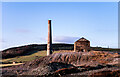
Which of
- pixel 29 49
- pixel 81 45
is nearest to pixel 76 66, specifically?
pixel 81 45

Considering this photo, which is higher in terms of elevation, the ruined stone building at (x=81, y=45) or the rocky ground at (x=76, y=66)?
the ruined stone building at (x=81, y=45)

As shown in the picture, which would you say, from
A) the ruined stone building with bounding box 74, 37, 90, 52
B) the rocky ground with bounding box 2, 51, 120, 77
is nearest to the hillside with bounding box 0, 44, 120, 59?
the ruined stone building with bounding box 74, 37, 90, 52

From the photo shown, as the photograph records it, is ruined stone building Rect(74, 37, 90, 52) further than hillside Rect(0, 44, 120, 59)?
No

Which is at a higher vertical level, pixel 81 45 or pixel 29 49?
pixel 81 45

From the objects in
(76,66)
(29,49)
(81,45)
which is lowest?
(76,66)

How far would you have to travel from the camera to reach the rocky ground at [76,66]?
18191mm

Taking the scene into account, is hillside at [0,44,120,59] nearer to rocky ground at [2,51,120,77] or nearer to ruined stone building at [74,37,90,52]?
ruined stone building at [74,37,90,52]

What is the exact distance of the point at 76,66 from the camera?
21453 mm

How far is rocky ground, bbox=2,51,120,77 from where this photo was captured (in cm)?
1819

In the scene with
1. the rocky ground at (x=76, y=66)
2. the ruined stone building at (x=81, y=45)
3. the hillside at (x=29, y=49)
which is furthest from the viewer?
the hillside at (x=29, y=49)

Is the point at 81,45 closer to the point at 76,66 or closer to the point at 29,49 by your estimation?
the point at 76,66

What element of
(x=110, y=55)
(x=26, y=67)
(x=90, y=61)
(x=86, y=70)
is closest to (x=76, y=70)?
(x=86, y=70)

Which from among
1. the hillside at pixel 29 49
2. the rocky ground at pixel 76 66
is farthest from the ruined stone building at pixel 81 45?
the hillside at pixel 29 49

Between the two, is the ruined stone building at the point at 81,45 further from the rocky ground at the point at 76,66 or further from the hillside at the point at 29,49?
the hillside at the point at 29,49
